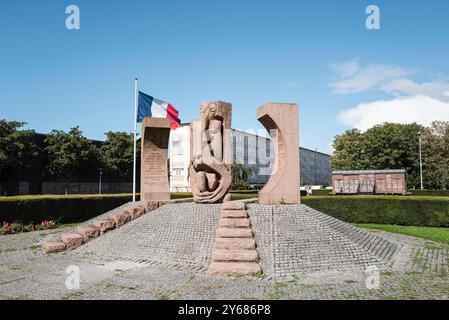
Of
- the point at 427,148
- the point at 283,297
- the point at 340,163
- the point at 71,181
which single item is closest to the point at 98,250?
the point at 283,297

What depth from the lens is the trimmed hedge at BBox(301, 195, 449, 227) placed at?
19547 mm

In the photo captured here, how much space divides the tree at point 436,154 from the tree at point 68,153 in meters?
47.2

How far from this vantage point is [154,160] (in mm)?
17469

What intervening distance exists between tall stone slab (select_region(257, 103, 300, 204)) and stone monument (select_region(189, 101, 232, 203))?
1889 millimetres

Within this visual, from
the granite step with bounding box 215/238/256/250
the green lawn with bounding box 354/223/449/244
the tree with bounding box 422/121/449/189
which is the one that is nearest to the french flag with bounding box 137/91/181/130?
the granite step with bounding box 215/238/256/250

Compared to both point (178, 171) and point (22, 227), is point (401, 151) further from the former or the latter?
point (22, 227)

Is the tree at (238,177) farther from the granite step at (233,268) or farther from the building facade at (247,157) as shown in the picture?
the granite step at (233,268)

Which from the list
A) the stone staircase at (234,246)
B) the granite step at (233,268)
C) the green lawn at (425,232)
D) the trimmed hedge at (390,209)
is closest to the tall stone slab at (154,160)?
the stone staircase at (234,246)

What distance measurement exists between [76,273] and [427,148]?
54.8m

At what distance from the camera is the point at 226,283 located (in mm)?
8547

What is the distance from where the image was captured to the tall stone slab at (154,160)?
1700 cm

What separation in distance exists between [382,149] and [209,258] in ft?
155

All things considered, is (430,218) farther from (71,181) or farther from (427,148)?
(71,181)

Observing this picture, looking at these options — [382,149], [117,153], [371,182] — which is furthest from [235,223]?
[382,149]
